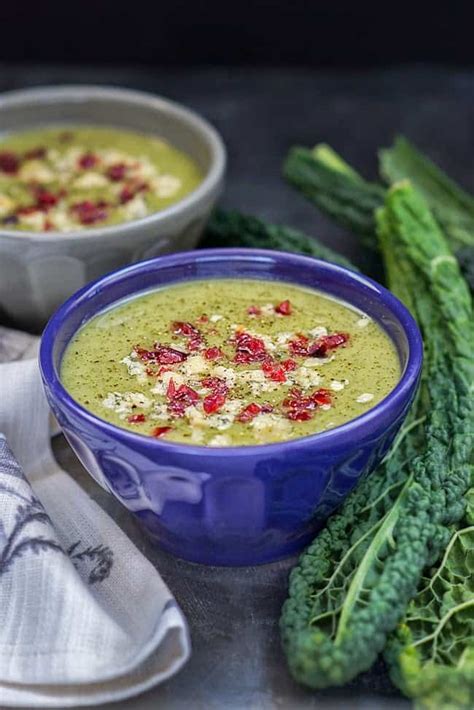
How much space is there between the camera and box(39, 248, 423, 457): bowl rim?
1.92m

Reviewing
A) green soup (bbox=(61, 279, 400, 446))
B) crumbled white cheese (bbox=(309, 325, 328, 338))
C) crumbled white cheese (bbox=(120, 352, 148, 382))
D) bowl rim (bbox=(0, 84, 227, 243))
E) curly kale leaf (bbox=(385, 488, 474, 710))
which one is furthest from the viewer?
bowl rim (bbox=(0, 84, 227, 243))

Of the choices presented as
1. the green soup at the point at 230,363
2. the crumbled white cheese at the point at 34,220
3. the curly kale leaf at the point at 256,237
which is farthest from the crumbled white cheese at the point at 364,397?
the crumbled white cheese at the point at 34,220

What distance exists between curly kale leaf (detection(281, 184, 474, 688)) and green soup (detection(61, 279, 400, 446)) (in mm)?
181

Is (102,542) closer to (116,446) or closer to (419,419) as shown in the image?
(116,446)

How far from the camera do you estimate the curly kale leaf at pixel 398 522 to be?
1.86m

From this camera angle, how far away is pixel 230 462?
1.91 m

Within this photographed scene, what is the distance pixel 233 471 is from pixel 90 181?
1.35m

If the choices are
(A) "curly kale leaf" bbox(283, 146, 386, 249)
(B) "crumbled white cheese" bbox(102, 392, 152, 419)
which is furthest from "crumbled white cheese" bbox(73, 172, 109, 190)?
(B) "crumbled white cheese" bbox(102, 392, 152, 419)

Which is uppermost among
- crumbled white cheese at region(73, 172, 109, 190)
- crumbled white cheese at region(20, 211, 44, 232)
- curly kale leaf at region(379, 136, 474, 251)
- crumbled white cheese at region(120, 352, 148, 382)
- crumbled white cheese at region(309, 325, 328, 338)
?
crumbled white cheese at region(309, 325, 328, 338)

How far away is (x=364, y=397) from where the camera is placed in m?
2.10

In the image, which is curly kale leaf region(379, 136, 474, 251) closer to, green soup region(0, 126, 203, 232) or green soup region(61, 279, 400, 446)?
green soup region(0, 126, 203, 232)

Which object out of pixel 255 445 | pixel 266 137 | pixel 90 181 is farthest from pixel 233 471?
pixel 266 137

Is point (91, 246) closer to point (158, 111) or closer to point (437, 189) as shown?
point (158, 111)

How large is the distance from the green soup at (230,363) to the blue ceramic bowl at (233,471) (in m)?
0.06
